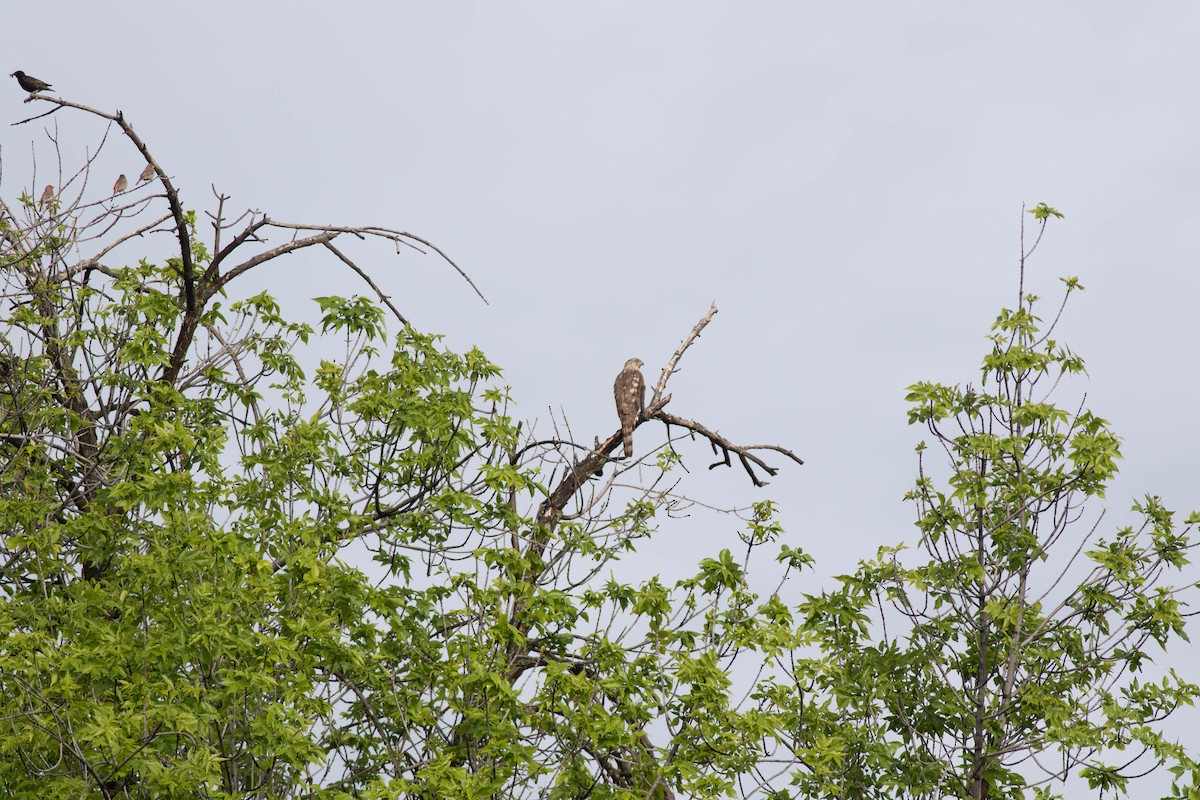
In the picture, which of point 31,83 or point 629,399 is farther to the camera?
point 629,399

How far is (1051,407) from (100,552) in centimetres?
757

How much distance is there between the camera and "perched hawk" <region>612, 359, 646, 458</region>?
40.9 ft

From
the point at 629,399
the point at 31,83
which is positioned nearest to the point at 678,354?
the point at 629,399

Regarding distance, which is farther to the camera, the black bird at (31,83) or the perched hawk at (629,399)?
the perched hawk at (629,399)

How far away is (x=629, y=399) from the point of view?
41.0 feet

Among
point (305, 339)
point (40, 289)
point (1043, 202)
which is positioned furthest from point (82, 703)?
point (1043, 202)

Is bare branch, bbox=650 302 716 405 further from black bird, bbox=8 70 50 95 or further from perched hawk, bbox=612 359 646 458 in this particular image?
black bird, bbox=8 70 50 95

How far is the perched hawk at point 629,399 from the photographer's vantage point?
40.9ft

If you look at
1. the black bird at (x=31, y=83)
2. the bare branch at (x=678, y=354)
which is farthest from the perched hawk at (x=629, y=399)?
the black bird at (x=31, y=83)

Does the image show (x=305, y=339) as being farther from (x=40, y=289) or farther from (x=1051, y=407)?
(x=1051, y=407)

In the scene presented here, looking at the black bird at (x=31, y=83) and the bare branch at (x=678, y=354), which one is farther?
the bare branch at (x=678, y=354)

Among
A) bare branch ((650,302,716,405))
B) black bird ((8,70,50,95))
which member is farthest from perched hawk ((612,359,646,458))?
black bird ((8,70,50,95))

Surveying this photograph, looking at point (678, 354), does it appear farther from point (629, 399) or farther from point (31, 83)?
point (31, 83)

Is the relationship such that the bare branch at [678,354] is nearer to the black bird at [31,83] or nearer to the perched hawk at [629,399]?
the perched hawk at [629,399]
